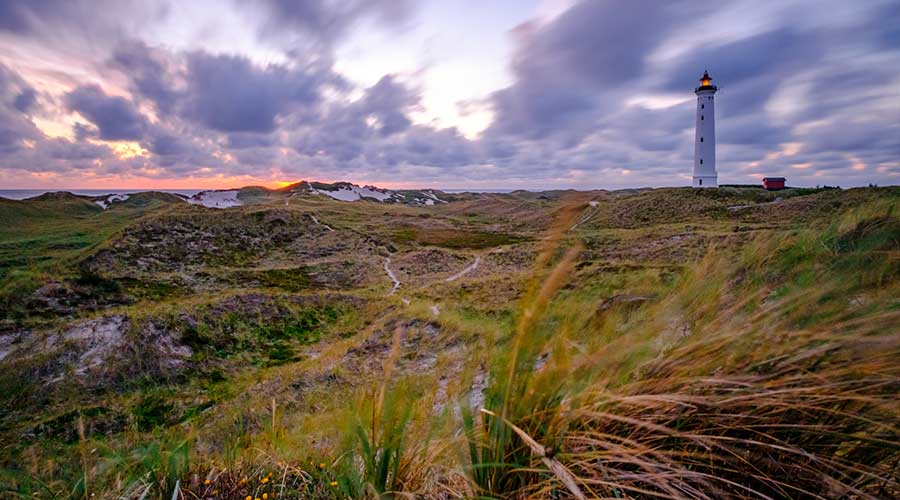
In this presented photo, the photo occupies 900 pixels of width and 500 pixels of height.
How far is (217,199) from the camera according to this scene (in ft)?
299

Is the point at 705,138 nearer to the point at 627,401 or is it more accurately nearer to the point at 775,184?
the point at 775,184

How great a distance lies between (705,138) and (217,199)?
305 feet

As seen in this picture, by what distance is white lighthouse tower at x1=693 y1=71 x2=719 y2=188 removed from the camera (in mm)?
49594

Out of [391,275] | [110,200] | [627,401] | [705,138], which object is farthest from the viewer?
[110,200]

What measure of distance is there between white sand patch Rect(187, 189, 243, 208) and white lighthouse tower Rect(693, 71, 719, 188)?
83206 millimetres

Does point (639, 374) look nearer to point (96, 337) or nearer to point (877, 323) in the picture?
point (877, 323)

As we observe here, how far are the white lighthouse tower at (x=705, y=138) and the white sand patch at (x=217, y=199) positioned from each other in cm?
8321

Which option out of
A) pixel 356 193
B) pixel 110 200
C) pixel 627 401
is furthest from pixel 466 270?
pixel 110 200

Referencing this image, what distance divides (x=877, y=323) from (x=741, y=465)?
1.91 feet

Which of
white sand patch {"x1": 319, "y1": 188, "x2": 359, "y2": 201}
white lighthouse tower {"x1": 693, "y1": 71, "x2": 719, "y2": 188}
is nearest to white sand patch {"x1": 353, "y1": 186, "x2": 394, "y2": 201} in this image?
white sand patch {"x1": 319, "y1": 188, "x2": 359, "y2": 201}

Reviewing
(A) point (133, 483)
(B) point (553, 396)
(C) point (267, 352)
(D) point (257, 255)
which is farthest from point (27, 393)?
(D) point (257, 255)

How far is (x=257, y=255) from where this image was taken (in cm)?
3291

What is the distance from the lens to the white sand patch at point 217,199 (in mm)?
85812

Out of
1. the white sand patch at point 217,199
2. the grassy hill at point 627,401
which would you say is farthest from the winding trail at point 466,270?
the white sand patch at point 217,199
